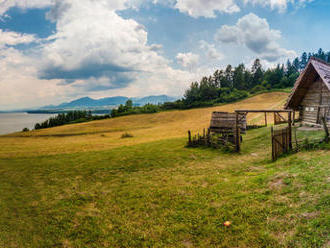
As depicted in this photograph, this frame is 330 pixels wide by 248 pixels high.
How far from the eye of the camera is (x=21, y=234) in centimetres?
711

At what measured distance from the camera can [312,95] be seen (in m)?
19.5

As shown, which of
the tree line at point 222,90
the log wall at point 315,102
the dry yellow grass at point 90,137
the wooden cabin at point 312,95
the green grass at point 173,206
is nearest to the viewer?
the green grass at point 173,206

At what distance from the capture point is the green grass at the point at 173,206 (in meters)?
5.83

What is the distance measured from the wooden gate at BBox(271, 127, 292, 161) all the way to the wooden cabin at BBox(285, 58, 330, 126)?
6615 millimetres

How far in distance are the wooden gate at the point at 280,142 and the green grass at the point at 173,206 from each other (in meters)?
0.83

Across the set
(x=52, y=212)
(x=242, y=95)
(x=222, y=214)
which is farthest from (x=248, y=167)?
(x=242, y=95)

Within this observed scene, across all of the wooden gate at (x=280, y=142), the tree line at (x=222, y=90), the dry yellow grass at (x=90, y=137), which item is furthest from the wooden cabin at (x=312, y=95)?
the tree line at (x=222, y=90)

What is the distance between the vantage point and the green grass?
230 inches

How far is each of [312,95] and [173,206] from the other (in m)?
19.6

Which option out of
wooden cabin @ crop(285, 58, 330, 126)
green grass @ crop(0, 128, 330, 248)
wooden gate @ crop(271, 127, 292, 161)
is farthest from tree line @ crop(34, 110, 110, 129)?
wooden gate @ crop(271, 127, 292, 161)

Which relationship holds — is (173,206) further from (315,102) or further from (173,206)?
(315,102)

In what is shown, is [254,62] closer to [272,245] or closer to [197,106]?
[197,106]

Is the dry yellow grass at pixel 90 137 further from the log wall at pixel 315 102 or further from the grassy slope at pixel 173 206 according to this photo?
the log wall at pixel 315 102

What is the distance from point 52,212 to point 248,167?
428 inches
